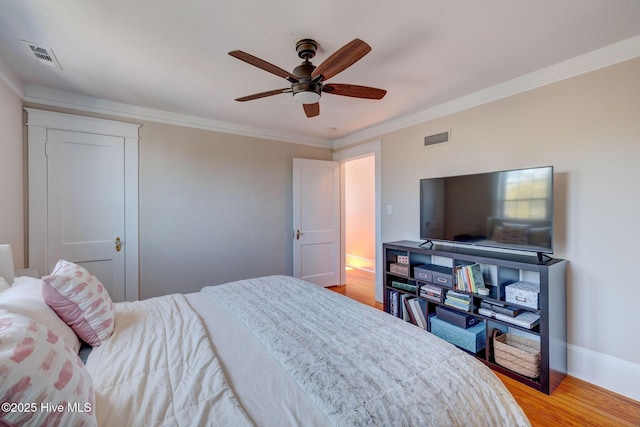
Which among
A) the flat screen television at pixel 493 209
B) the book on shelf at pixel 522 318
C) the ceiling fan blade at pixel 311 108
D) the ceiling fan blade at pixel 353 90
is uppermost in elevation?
the ceiling fan blade at pixel 353 90

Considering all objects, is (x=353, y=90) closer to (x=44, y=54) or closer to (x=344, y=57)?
(x=344, y=57)

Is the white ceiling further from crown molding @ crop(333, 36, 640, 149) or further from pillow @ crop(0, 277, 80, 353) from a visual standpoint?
pillow @ crop(0, 277, 80, 353)

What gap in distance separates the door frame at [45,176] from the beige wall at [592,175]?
3.79 m

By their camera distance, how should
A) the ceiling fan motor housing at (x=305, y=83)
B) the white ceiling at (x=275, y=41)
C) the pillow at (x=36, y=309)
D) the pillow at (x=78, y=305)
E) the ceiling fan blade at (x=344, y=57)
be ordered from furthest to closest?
the ceiling fan motor housing at (x=305, y=83) < the white ceiling at (x=275, y=41) < the ceiling fan blade at (x=344, y=57) < the pillow at (x=78, y=305) < the pillow at (x=36, y=309)

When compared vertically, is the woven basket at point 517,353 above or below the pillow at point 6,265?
below

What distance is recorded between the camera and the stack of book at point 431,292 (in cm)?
267

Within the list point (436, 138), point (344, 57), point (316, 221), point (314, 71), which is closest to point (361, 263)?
point (316, 221)

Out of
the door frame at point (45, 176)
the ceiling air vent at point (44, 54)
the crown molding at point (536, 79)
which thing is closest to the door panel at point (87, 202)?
the door frame at point (45, 176)

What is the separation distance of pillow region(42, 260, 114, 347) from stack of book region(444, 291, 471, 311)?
255 cm

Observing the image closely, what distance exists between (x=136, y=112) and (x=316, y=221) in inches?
105

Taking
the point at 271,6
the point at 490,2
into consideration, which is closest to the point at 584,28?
the point at 490,2

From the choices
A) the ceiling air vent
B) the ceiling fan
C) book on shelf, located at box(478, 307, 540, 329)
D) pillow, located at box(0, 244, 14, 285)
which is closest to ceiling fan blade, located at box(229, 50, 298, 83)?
the ceiling fan

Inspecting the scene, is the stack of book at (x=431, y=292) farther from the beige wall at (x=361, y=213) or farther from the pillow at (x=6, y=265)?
the pillow at (x=6, y=265)

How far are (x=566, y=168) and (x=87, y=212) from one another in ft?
14.6
